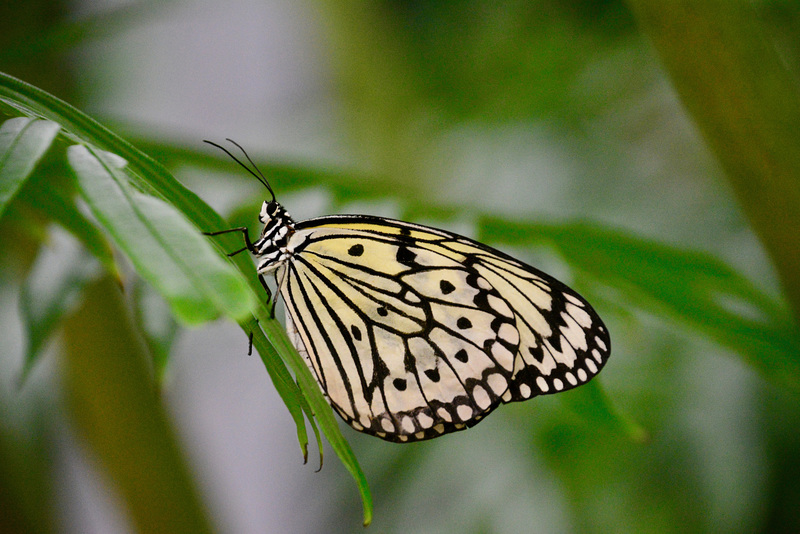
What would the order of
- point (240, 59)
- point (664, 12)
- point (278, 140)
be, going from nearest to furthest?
point (664, 12) → point (278, 140) → point (240, 59)

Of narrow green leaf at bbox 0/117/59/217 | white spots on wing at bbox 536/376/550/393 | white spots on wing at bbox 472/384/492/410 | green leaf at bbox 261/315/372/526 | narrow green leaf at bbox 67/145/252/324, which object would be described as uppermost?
narrow green leaf at bbox 0/117/59/217

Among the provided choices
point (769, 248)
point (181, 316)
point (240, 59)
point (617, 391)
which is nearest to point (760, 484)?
point (617, 391)

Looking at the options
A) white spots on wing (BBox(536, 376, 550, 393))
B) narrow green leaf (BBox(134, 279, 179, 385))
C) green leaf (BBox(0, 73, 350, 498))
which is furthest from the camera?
white spots on wing (BBox(536, 376, 550, 393))

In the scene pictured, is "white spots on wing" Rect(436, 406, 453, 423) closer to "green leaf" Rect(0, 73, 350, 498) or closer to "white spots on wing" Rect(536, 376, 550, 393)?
"white spots on wing" Rect(536, 376, 550, 393)

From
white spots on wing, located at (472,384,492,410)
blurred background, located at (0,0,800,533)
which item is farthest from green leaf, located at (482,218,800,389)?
white spots on wing, located at (472,384,492,410)

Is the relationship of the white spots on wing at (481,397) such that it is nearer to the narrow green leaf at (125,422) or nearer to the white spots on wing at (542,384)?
the white spots on wing at (542,384)

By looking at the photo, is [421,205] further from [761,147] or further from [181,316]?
[181,316]
